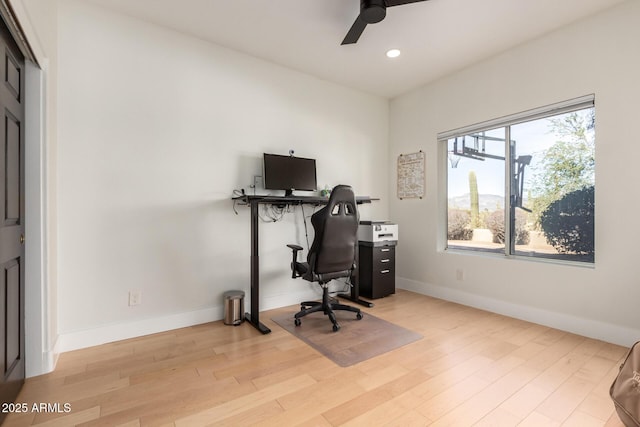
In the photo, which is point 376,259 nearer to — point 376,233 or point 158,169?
point 376,233

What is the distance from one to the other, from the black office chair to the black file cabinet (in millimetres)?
842

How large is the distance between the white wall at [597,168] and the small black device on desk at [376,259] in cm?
50

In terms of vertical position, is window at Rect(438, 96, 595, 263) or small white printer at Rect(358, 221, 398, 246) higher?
window at Rect(438, 96, 595, 263)

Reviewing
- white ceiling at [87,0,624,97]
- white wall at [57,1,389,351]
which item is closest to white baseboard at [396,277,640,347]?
white wall at [57,1,389,351]

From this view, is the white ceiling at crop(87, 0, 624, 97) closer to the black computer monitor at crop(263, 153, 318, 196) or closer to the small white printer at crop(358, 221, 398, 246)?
the black computer monitor at crop(263, 153, 318, 196)

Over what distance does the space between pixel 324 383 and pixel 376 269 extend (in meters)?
1.92

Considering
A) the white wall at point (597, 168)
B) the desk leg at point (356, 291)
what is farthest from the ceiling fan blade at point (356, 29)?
the desk leg at point (356, 291)

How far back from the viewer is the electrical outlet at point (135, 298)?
2451 millimetres

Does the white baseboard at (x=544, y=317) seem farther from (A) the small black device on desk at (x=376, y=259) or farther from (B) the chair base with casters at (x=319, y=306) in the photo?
(B) the chair base with casters at (x=319, y=306)

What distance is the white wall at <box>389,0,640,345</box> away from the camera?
2.29 m

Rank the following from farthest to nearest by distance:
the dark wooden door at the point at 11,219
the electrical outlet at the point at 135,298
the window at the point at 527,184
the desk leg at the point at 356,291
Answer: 1. the desk leg at the point at 356,291
2. the window at the point at 527,184
3. the electrical outlet at the point at 135,298
4. the dark wooden door at the point at 11,219

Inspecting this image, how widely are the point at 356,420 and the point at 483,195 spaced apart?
2843mm

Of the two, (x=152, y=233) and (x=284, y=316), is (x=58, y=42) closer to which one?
(x=152, y=233)

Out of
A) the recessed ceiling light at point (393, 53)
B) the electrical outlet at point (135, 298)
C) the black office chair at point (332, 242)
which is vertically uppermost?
the recessed ceiling light at point (393, 53)
